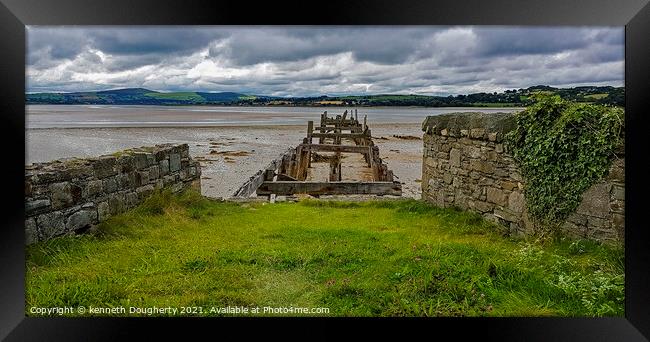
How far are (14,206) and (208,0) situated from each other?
8.02 feet

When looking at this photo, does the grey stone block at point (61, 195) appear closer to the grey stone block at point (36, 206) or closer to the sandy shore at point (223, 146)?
the grey stone block at point (36, 206)

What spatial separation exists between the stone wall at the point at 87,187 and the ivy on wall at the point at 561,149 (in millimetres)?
4763

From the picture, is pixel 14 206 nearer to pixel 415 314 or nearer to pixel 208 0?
pixel 208 0

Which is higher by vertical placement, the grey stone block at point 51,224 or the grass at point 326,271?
the grey stone block at point 51,224

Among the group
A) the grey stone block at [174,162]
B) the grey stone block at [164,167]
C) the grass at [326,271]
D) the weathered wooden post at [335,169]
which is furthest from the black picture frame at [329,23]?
the weathered wooden post at [335,169]

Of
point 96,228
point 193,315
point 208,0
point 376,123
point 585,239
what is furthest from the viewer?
point 376,123

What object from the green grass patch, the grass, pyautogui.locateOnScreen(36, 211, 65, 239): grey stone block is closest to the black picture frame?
the grass

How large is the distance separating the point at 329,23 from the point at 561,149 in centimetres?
299

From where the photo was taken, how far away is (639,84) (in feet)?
13.0

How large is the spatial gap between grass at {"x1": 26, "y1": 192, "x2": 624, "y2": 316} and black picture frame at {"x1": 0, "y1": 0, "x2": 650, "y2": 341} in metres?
0.13

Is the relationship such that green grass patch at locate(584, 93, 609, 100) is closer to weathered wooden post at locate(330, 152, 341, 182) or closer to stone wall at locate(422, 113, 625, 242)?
stone wall at locate(422, 113, 625, 242)

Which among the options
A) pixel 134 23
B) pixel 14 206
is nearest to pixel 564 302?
pixel 134 23

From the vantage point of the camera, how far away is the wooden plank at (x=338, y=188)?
8695mm

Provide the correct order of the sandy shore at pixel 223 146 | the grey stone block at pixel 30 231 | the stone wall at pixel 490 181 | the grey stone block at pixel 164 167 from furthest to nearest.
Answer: the sandy shore at pixel 223 146
the grey stone block at pixel 164 167
the stone wall at pixel 490 181
the grey stone block at pixel 30 231
